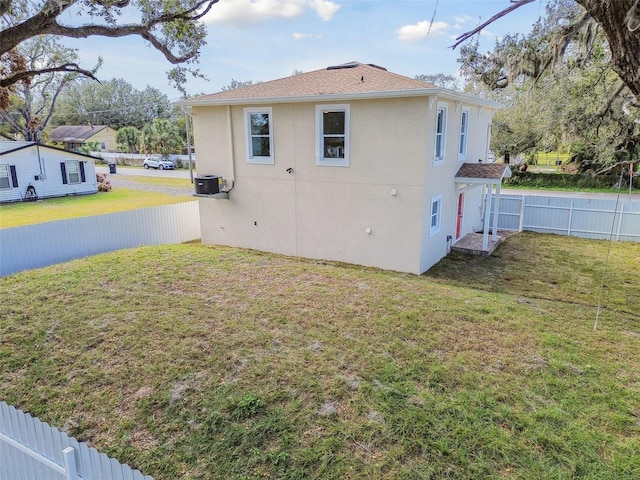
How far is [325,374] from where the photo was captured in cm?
511

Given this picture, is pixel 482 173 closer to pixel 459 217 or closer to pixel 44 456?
pixel 459 217

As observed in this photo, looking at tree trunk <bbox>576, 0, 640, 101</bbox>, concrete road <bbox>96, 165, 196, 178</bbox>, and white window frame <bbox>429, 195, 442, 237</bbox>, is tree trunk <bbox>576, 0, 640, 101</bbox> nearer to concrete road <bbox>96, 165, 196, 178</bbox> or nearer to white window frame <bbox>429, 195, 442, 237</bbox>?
white window frame <bbox>429, 195, 442, 237</bbox>

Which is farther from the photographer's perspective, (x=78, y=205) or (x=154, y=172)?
(x=154, y=172)

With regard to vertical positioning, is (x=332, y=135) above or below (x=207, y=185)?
above

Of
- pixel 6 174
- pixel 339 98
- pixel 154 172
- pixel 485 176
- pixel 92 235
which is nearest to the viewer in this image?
pixel 339 98

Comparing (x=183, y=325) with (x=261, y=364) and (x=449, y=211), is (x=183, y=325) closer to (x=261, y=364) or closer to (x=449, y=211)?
(x=261, y=364)

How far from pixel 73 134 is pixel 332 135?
49.8 m

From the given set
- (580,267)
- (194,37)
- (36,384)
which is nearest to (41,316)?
(36,384)

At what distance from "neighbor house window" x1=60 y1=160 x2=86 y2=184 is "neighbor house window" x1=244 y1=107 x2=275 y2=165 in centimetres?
1803

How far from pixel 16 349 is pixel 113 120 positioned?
200 ft

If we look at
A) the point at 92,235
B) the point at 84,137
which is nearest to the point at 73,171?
the point at 92,235

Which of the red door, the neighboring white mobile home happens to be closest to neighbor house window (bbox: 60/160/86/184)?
the neighboring white mobile home

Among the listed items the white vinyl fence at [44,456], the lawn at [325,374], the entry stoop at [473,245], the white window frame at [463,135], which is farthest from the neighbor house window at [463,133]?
the white vinyl fence at [44,456]

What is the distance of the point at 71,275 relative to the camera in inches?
350
